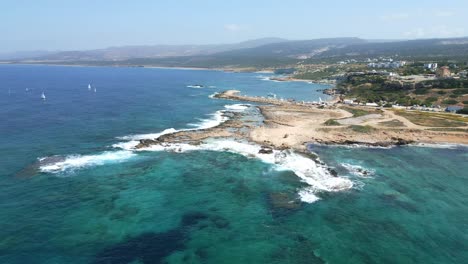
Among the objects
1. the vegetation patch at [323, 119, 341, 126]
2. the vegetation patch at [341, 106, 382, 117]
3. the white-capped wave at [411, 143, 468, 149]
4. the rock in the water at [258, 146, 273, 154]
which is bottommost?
the white-capped wave at [411, 143, 468, 149]

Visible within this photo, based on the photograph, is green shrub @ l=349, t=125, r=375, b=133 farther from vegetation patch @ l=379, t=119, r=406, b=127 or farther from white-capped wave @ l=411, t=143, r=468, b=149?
white-capped wave @ l=411, t=143, r=468, b=149

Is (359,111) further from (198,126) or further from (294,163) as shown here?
(294,163)

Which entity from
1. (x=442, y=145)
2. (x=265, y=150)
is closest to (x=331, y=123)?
(x=442, y=145)

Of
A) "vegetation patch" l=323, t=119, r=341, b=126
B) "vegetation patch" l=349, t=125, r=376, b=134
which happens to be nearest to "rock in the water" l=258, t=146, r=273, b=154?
"vegetation patch" l=349, t=125, r=376, b=134

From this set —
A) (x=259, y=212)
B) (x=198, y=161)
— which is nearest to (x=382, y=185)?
(x=259, y=212)

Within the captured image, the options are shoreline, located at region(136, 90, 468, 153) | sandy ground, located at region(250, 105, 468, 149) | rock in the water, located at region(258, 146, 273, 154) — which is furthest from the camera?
sandy ground, located at region(250, 105, 468, 149)

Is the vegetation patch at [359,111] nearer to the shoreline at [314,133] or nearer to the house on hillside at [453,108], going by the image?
the shoreline at [314,133]

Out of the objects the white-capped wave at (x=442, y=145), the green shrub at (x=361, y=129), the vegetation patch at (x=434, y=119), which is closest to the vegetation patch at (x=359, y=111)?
the vegetation patch at (x=434, y=119)
